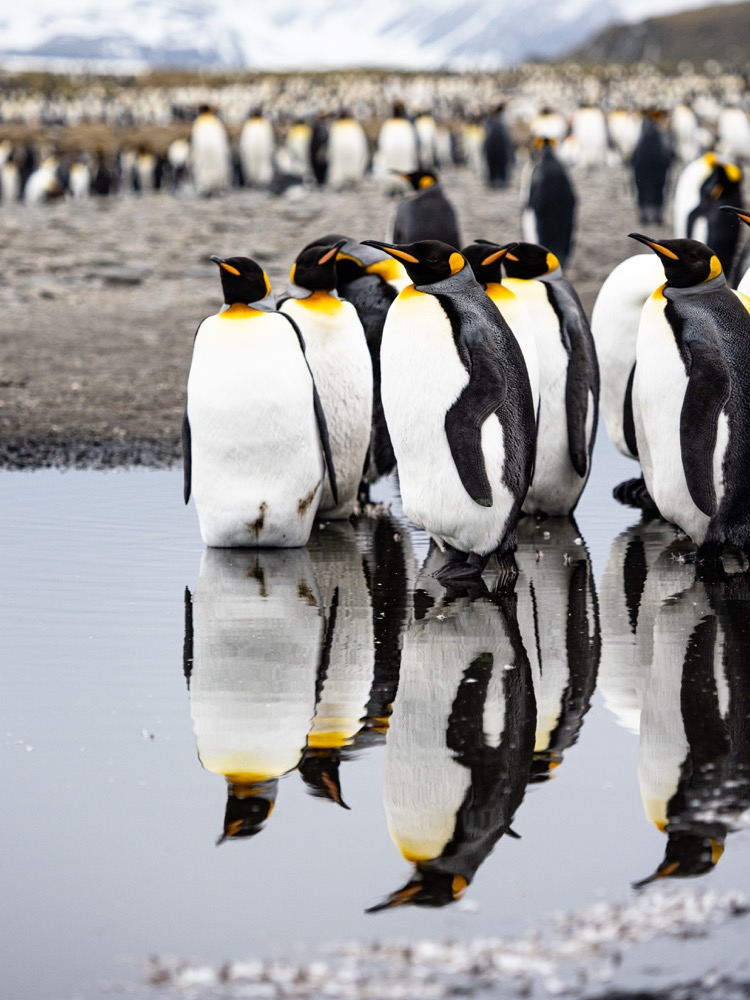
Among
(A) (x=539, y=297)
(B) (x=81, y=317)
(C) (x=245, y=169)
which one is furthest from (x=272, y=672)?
(C) (x=245, y=169)

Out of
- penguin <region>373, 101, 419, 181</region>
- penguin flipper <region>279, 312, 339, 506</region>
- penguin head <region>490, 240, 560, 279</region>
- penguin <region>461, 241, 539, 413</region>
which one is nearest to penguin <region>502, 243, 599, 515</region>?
penguin head <region>490, 240, 560, 279</region>

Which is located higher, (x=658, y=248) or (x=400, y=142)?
(x=400, y=142)

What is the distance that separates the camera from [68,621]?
424cm

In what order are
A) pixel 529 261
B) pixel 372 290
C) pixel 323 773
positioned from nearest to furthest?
pixel 323 773 < pixel 529 261 < pixel 372 290

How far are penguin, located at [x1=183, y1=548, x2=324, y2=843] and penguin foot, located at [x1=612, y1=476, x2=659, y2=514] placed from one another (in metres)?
1.63

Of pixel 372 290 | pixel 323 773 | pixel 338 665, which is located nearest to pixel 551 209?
pixel 372 290

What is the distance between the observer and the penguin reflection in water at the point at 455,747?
2656mm

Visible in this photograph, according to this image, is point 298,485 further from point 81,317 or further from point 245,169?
point 245,169

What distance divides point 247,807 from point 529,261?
3421 millimetres

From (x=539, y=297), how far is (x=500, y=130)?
18.0 meters

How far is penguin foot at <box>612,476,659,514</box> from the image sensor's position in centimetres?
609

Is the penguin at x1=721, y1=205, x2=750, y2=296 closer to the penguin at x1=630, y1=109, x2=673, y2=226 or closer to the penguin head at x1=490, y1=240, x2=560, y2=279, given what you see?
the penguin head at x1=490, y1=240, x2=560, y2=279

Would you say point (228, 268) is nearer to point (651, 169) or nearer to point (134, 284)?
point (134, 284)

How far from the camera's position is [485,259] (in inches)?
206
